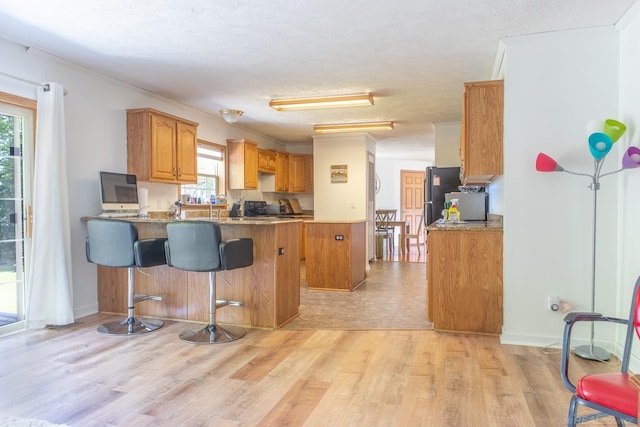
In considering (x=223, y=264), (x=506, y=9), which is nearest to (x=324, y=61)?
(x=506, y=9)

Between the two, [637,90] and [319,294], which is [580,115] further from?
[319,294]

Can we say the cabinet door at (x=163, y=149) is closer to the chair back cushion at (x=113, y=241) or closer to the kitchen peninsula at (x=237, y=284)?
the kitchen peninsula at (x=237, y=284)

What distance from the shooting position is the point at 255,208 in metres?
7.20

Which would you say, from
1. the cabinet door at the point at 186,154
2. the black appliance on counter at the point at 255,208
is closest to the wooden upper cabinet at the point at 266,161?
the black appliance on counter at the point at 255,208

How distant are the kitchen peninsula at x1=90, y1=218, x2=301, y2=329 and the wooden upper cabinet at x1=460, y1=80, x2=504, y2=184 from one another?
5.76ft

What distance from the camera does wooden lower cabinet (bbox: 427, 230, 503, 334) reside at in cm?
338

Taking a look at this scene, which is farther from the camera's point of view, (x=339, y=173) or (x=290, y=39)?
(x=339, y=173)

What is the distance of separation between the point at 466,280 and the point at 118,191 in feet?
11.7

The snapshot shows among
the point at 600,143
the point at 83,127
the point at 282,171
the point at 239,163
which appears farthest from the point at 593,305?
the point at 282,171

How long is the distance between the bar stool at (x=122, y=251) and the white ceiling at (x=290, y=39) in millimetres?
1573

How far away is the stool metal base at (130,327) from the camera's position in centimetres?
348

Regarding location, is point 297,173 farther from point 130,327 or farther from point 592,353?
point 592,353

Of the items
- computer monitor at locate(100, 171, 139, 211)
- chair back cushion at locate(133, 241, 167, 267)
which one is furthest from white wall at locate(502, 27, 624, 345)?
computer monitor at locate(100, 171, 139, 211)

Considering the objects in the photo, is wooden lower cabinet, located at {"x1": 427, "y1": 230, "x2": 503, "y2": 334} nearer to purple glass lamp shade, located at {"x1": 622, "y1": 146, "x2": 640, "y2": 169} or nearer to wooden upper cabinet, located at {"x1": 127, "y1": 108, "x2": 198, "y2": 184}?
purple glass lamp shade, located at {"x1": 622, "y1": 146, "x2": 640, "y2": 169}
